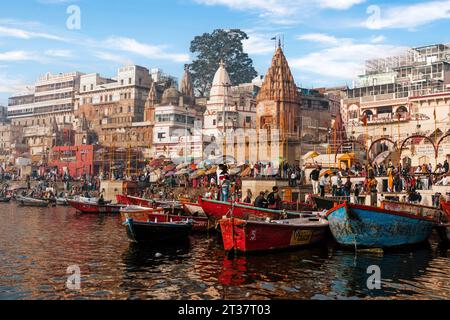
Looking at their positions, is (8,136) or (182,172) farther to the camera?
(8,136)

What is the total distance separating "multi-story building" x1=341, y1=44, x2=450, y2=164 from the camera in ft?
140

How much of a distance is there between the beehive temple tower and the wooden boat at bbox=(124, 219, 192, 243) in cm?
3056

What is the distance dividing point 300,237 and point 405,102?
37.5 meters

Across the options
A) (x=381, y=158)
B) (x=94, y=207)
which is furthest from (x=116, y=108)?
(x=381, y=158)

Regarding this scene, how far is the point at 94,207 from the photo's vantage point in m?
39.2

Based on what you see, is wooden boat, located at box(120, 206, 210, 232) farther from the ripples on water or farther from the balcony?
the balcony

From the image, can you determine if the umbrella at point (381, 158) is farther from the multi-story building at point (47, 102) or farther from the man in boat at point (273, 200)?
the multi-story building at point (47, 102)

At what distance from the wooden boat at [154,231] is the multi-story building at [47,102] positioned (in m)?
73.5

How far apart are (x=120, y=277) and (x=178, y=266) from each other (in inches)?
90.3

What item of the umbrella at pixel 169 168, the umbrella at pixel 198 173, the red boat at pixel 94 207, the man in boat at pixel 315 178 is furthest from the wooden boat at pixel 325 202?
the umbrella at pixel 169 168

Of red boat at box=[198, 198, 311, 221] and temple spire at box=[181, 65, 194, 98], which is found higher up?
temple spire at box=[181, 65, 194, 98]

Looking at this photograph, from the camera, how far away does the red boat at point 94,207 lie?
128 feet

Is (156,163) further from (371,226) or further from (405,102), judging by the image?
(371,226)
